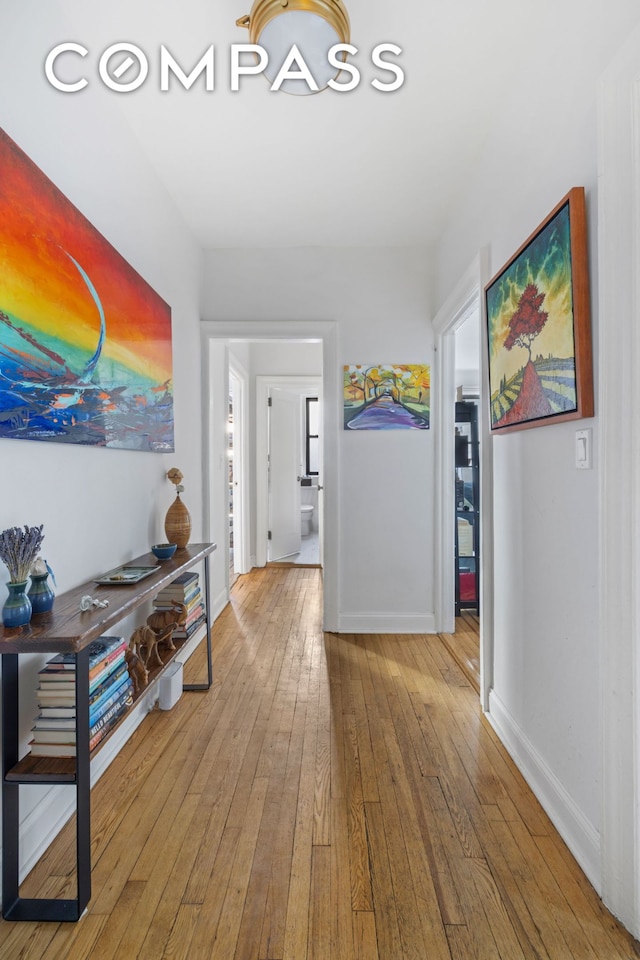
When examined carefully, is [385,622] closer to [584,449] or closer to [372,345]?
[372,345]

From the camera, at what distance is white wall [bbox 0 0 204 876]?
1.38 m

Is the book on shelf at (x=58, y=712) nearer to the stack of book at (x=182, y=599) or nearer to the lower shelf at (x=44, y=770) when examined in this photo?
the lower shelf at (x=44, y=770)

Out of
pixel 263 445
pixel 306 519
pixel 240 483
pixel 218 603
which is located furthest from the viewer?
pixel 306 519

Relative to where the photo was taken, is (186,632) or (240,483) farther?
(240,483)

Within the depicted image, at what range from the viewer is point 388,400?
128 inches

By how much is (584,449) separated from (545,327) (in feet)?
1.45

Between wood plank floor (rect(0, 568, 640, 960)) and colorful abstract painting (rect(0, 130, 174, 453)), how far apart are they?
4.10 feet

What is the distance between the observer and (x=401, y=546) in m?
3.30

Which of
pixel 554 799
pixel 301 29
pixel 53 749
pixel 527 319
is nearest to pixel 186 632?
pixel 53 749

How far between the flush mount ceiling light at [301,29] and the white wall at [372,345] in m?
1.72

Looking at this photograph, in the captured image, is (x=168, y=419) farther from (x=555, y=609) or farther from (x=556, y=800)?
(x=556, y=800)

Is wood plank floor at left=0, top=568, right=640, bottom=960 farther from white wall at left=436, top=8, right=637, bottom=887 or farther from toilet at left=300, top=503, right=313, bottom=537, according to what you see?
toilet at left=300, top=503, right=313, bottom=537

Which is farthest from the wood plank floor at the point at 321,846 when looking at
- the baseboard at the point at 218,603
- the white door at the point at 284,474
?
the white door at the point at 284,474

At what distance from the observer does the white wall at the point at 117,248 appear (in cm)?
138
